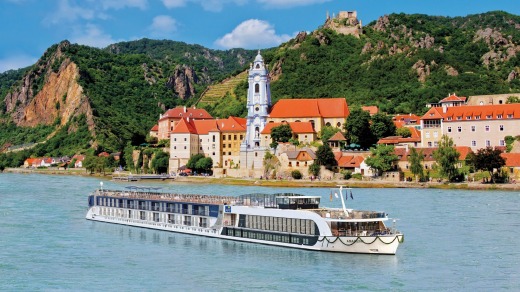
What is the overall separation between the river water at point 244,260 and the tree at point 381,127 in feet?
128

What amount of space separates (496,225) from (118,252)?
22843 mm

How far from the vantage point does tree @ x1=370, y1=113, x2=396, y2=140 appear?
9050 cm

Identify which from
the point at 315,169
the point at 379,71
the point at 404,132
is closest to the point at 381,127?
the point at 404,132

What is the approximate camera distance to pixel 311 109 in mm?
100875

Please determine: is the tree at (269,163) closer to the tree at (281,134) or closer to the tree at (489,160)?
the tree at (281,134)

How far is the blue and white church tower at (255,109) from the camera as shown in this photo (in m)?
97.7

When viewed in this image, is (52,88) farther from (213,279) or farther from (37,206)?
(213,279)

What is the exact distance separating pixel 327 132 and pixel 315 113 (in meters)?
5.49

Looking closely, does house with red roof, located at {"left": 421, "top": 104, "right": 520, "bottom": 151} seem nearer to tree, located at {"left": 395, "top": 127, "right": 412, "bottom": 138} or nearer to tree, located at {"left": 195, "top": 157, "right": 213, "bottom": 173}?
tree, located at {"left": 395, "top": 127, "right": 412, "bottom": 138}

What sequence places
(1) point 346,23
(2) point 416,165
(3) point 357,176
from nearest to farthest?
(2) point 416,165, (3) point 357,176, (1) point 346,23

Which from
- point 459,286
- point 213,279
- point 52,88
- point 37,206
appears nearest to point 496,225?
point 459,286

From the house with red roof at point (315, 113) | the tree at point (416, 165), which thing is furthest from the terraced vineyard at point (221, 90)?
the tree at point (416, 165)

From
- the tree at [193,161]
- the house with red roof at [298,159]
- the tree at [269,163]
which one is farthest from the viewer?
the tree at [193,161]

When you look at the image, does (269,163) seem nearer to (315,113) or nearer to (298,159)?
(298,159)
